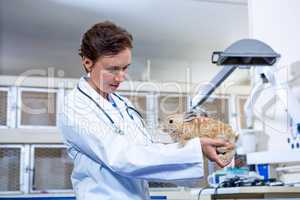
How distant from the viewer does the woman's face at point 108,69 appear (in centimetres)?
95

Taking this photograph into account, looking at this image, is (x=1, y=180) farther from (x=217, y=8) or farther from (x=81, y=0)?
(x=217, y=8)

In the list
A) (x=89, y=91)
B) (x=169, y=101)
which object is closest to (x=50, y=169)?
(x=169, y=101)

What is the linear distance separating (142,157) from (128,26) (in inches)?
96.4

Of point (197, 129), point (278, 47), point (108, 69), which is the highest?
point (278, 47)

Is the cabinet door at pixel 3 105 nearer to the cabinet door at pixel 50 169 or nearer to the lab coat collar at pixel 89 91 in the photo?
the cabinet door at pixel 50 169

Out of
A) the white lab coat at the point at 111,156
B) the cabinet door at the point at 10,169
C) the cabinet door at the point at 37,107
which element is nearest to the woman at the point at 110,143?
the white lab coat at the point at 111,156

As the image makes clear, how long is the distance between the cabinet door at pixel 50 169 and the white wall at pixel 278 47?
1475 mm

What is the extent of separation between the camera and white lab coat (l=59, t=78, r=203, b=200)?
2.73 ft

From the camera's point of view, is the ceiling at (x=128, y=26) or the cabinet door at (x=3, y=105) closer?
the ceiling at (x=128, y=26)

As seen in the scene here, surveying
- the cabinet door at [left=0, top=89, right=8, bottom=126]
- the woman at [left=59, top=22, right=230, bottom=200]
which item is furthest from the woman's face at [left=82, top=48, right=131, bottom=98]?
the cabinet door at [left=0, top=89, right=8, bottom=126]

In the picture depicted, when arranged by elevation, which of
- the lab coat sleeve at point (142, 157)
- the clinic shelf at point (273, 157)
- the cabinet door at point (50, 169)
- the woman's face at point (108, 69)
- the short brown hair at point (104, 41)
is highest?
the short brown hair at point (104, 41)

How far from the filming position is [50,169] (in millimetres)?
3137

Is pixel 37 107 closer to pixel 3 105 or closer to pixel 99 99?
pixel 3 105

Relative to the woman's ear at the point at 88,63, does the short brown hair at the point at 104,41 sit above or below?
above
